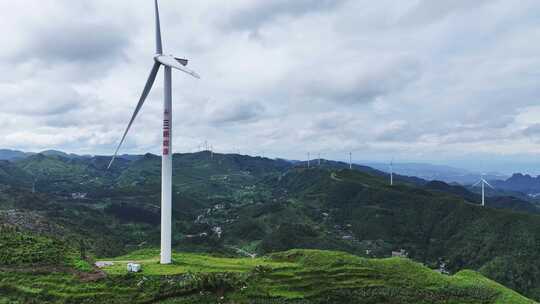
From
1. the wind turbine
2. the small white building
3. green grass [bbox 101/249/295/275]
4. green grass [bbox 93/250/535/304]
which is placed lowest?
green grass [bbox 93/250/535/304]

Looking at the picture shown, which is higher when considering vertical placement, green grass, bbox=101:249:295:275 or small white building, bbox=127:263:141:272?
small white building, bbox=127:263:141:272

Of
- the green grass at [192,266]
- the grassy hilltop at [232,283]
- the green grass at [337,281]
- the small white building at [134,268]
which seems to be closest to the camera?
the grassy hilltop at [232,283]

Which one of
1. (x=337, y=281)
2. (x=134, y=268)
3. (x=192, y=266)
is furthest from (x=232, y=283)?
(x=337, y=281)

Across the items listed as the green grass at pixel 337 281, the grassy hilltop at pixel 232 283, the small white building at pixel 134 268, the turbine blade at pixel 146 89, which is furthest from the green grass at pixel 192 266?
the turbine blade at pixel 146 89

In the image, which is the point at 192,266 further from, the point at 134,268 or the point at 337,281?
the point at 337,281

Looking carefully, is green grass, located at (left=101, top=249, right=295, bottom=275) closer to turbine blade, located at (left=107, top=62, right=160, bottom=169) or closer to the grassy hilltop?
the grassy hilltop

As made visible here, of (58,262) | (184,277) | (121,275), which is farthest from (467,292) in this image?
(58,262)

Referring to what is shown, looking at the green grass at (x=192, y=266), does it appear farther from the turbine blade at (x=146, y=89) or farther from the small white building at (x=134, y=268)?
the turbine blade at (x=146, y=89)

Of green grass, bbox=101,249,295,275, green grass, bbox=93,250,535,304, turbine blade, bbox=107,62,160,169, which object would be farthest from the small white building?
turbine blade, bbox=107,62,160,169

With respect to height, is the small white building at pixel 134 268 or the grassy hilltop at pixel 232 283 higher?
the small white building at pixel 134 268

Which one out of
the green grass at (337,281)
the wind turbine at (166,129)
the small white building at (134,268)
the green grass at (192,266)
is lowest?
the green grass at (337,281)

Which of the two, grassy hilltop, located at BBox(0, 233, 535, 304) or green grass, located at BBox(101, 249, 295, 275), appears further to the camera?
green grass, located at BBox(101, 249, 295, 275)

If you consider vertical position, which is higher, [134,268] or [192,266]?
[134,268]

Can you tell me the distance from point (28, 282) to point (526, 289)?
18207cm
